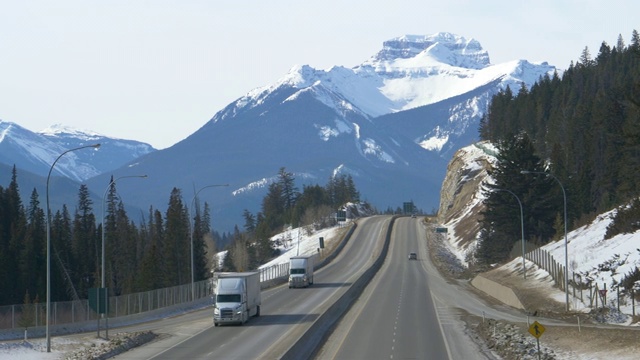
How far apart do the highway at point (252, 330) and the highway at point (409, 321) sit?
253cm

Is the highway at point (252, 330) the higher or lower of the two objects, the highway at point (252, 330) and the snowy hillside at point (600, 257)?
the lower

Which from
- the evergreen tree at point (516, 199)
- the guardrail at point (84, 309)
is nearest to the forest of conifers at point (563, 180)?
the evergreen tree at point (516, 199)

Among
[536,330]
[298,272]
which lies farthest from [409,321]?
[298,272]

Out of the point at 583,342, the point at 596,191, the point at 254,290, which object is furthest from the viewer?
the point at 596,191

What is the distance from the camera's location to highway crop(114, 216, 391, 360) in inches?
1989

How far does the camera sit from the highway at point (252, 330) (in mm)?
50531

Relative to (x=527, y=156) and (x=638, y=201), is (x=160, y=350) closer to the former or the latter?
(x=638, y=201)

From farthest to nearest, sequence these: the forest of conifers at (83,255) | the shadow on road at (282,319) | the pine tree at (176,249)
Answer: the pine tree at (176,249) → the forest of conifers at (83,255) → the shadow on road at (282,319)

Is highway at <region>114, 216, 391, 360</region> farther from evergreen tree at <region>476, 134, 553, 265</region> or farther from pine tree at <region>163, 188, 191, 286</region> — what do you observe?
pine tree at <region>163, 188, 191, 286</region>

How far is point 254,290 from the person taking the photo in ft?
230

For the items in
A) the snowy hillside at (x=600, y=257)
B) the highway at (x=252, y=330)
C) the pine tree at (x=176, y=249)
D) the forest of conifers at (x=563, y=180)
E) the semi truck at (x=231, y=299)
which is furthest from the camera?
the pine tree at (x=176, y=249)

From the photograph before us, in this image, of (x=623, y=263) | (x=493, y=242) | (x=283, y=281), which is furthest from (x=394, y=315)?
(x=493, y=242)

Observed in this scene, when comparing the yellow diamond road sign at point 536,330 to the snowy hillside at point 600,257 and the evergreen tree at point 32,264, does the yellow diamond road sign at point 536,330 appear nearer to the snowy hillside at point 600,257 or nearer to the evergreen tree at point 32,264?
the snowy hillside at point 600,257

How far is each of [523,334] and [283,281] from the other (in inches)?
2604
